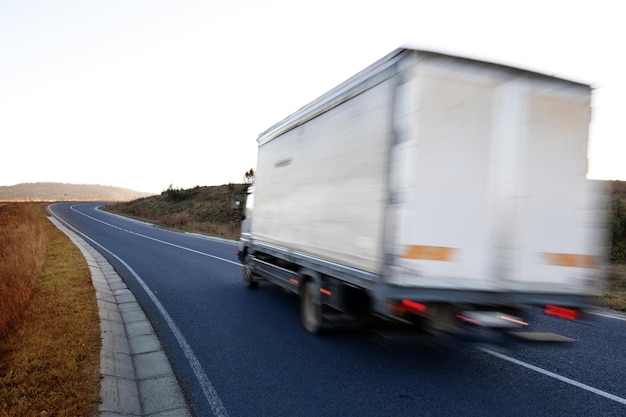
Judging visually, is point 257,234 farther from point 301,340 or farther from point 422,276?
point 422,276

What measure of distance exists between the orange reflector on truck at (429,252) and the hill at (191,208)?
26.6 meters

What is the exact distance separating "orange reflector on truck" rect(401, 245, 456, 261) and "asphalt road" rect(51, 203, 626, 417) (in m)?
1.21

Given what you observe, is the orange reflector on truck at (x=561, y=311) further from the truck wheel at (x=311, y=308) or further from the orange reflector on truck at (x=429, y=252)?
the truck wheel at (x=311, y=308)

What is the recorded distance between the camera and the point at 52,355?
4.70 m

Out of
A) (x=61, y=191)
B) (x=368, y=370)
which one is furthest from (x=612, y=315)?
(x=61, y=191)

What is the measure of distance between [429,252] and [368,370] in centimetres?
172

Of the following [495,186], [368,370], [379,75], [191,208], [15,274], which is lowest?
[368,370]

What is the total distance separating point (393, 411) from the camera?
3850mm

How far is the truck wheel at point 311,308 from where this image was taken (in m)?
5.79

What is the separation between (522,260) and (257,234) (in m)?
5.44

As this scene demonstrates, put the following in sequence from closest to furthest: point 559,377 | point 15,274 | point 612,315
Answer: point 559,377 < point 612,315 < point 15,274

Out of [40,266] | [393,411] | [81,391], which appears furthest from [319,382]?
[40,266]

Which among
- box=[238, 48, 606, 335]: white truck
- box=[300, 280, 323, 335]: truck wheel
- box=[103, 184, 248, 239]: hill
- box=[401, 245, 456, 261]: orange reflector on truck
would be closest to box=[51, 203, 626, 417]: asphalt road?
box=[300, 280, 323, 335]: truck wheel

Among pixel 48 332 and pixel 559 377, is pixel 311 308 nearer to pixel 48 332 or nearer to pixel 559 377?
pixel 559 377
